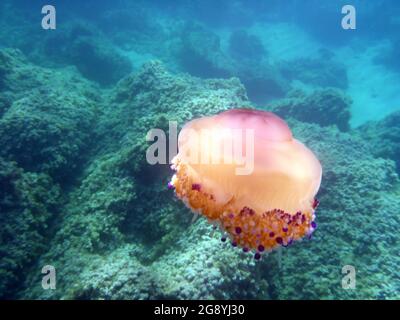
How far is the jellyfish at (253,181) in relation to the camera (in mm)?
2508

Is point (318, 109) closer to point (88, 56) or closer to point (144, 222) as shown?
point (144, 222)

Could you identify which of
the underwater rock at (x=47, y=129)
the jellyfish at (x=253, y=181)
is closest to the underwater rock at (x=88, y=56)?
the underwater rock at (x=47, y=129)

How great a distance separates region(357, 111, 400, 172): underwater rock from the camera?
1194 cm

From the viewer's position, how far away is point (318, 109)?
13.4 m

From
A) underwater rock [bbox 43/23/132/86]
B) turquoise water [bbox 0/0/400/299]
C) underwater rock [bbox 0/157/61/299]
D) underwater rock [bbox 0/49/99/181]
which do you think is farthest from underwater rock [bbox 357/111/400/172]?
underwater rock [bbox 43/23/132/86]

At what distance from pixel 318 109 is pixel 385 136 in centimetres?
260

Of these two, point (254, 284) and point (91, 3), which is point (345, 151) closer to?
point (254, 284)

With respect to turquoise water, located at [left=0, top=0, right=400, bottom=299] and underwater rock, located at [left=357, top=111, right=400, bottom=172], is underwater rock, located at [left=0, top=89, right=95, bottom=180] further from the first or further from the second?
underwater rock, located at [left=357, top=111, right=400, bottom=172]

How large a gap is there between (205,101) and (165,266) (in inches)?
138

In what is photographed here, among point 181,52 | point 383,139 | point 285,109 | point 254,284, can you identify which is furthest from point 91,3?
point 254,284

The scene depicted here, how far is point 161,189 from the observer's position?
5.85 metres

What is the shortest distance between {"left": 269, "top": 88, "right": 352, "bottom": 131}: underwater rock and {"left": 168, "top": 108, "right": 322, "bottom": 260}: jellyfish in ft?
35.7

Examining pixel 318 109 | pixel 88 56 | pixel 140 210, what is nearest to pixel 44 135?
pixel 140 210

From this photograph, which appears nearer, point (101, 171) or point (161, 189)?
point (161, 189)
